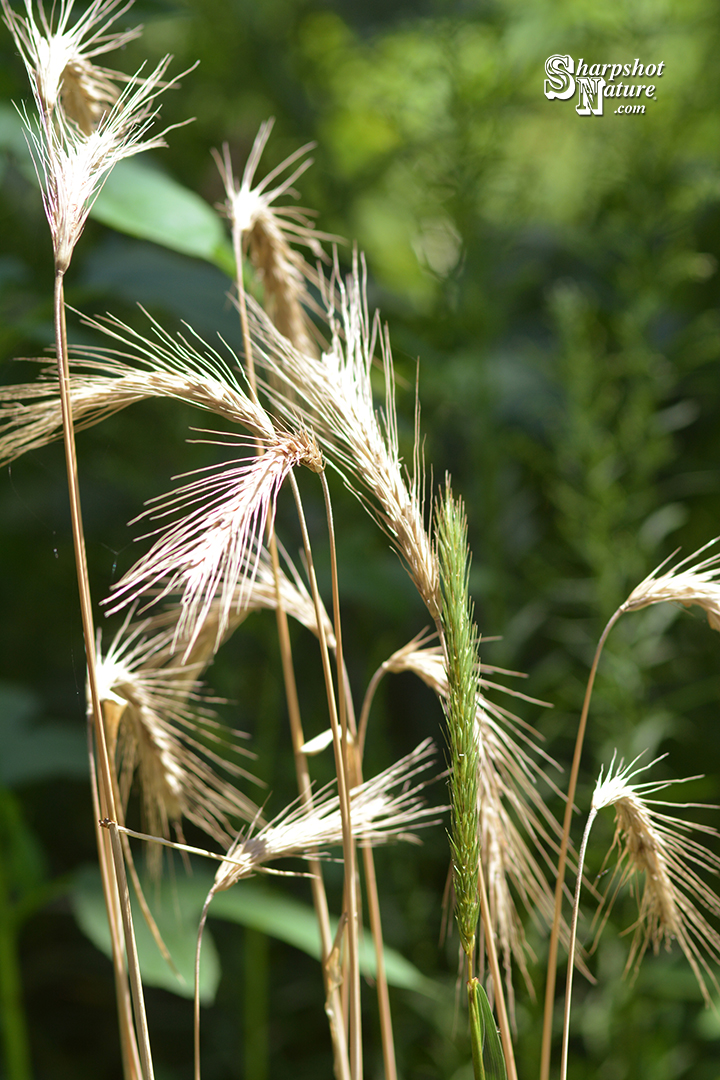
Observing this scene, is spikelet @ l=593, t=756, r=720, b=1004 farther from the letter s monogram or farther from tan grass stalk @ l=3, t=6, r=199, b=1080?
the letter s monogram

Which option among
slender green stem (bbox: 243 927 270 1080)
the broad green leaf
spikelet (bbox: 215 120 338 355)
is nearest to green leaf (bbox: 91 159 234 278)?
spikelet (bbox: 215 120 338 355)

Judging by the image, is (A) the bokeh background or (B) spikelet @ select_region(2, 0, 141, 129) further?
(A) the bokeh background

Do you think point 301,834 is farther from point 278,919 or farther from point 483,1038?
point 278,919

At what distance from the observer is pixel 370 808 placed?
1.12ft

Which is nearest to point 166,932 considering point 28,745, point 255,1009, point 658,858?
point 28,745

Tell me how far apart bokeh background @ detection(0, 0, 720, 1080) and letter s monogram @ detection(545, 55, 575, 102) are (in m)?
0.27

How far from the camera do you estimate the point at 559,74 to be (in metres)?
0.53

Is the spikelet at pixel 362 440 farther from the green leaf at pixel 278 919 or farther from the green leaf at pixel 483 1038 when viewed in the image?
the green leaf at pixel 278 919

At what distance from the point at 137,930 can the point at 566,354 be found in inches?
26.3

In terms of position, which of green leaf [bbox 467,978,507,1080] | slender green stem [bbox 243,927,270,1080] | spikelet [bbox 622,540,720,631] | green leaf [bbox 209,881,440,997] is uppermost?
spikelet [bbox 622,540,720,631]

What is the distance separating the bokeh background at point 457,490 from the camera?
2.73 feet

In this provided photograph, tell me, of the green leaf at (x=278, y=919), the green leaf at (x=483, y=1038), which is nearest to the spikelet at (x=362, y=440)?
the green leaf at (x=483, y=1038)

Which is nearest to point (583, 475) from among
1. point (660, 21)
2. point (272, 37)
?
point (660, 21)

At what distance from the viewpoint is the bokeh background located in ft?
2.73
